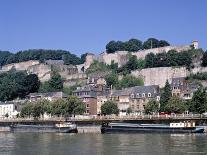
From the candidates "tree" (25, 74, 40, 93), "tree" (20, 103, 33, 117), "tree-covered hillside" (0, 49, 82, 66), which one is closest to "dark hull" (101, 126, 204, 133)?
"tree" (20, 103, 33, 117)

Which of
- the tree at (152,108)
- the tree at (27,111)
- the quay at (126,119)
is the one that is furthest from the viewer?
the tree at (27,111)

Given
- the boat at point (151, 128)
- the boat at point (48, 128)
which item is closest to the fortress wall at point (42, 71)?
the boat at point (48, 128)

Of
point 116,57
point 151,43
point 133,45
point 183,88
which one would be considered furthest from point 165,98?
point 133,45

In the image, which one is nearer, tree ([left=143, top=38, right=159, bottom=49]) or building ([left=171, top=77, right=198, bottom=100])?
building ([left=171, top=77, right=198, bottom=100])

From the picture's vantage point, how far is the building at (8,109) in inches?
4358

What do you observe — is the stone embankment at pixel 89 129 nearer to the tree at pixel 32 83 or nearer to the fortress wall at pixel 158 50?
the fortress wall at pixel 158 50

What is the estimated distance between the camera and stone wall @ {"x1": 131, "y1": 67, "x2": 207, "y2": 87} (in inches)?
3957

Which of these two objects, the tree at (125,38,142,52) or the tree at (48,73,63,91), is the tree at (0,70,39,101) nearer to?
the tree at (48,73,63,91)

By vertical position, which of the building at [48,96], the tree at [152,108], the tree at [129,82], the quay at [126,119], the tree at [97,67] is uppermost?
the tree at [97,67]

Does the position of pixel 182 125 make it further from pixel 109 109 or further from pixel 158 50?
pixel 158 50

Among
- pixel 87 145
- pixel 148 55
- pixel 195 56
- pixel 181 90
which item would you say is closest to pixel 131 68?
pixel 148 55

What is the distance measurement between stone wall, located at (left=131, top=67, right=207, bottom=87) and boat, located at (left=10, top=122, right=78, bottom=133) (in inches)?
1181

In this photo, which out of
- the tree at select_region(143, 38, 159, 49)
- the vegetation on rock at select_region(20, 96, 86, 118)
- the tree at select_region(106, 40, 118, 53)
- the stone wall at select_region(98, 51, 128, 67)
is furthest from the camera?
the tree at select_region(106, 40, 118, 53)

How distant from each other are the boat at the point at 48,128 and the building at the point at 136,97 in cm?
2031
